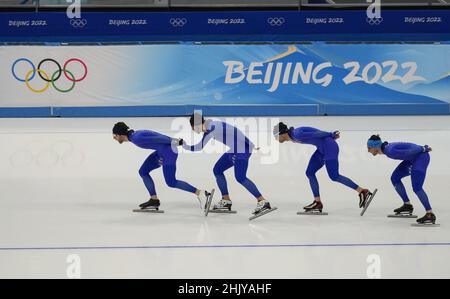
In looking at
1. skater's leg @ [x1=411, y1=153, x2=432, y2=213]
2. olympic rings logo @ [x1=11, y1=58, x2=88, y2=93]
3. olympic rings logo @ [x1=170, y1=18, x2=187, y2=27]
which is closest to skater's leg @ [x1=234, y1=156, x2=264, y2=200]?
skater's leg @ [x1=411, y1=153, x2=432, y2=213]

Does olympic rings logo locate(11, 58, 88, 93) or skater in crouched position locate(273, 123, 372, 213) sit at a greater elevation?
olympic rings logo locate(11, 58, 88, 93)

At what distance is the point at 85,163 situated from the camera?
36.1 ft

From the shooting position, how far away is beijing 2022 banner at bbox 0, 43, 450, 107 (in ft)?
52.1

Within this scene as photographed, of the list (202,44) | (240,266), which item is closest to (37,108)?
(202,44)

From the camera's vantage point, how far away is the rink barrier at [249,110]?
16.0m

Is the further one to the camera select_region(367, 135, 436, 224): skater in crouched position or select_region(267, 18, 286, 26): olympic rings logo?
select_region(267, 18, 286, 26): olympic rings logo

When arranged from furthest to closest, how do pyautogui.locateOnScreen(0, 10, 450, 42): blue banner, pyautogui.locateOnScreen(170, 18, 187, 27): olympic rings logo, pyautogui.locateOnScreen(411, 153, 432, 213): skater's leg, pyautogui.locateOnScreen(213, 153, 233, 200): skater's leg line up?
pyautogui.locateOnScreen(170, 18, 187, 27): olympic rings logo < pyautogui.locateOnScreen(0, 10, 450, 42): blue banner < pyautogui.locateOnScreen(213, 153, 233, 200): skater's leg < pyautogui.locateOnScreen(411, 153, 432, 213): skater's leg

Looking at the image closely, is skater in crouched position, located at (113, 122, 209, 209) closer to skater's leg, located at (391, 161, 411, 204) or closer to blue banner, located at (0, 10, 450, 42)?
skater's leg, located at (391, 161, 411, 204)

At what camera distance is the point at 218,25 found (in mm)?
16656

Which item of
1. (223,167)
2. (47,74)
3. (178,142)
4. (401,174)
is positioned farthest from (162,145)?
(47,74)

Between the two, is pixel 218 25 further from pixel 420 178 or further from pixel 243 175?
pixel 420 178

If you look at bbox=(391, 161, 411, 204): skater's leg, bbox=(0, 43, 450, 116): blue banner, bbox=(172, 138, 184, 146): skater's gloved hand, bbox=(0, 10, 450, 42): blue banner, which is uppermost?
bbox=(0, 10, 450, 42): blue banner

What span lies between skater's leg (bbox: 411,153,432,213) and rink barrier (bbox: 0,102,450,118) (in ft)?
28.3
